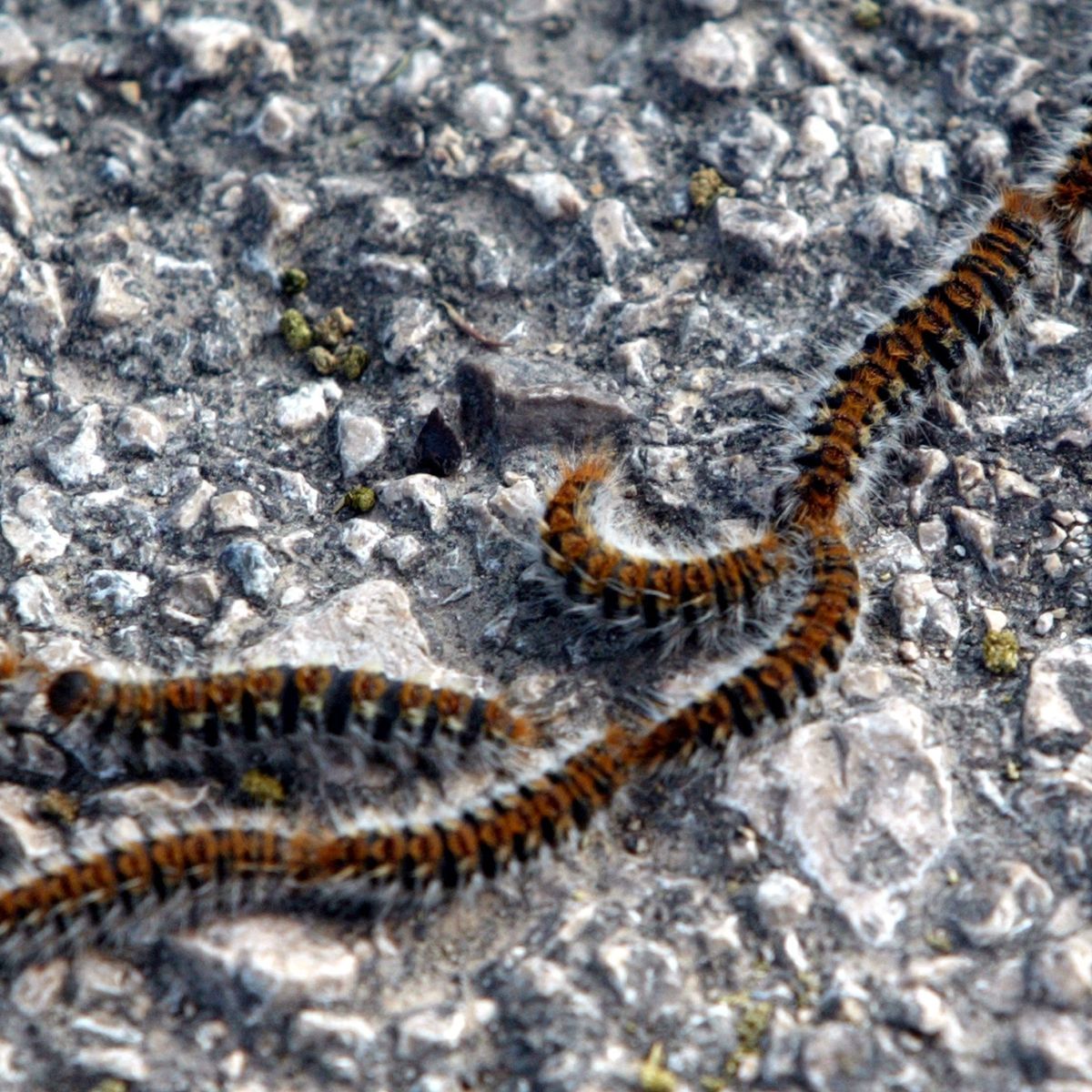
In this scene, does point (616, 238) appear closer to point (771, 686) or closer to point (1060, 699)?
point (771, 686)

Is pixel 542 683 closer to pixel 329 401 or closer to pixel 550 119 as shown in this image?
pixel 329 401

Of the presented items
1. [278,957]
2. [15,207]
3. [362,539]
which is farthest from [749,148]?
[278,957]

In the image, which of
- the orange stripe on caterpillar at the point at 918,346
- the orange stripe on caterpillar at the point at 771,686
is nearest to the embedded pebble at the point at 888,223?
the orange stripe on caterpillar at the point at 918,346

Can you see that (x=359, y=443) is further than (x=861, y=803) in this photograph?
Yes

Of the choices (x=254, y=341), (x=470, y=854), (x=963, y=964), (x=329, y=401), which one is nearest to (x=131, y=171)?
(x=254, y=341)

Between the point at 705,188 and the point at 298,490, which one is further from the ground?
the point at 705,188

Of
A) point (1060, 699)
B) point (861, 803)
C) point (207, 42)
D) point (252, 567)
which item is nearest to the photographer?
point (861, 803)

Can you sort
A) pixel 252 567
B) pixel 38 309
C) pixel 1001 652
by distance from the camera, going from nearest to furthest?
pixel 1001 652, pixel 252 567, pixel 38 309
